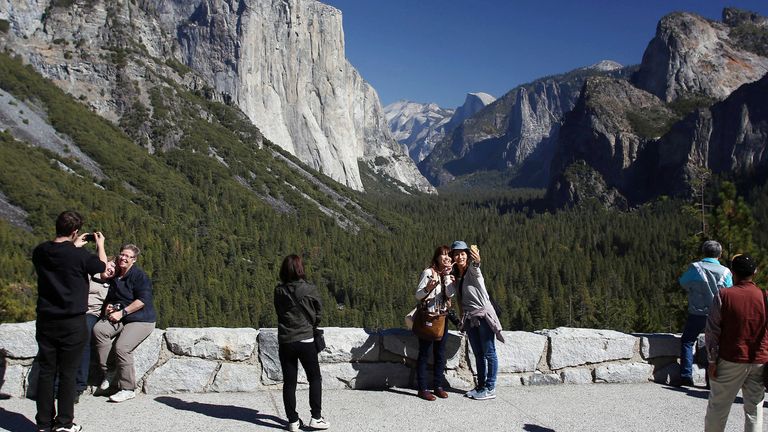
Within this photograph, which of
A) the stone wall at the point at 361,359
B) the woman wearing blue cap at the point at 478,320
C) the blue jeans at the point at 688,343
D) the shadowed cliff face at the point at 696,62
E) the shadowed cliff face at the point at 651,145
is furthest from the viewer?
the shadowed cliff face at the point at 696,62

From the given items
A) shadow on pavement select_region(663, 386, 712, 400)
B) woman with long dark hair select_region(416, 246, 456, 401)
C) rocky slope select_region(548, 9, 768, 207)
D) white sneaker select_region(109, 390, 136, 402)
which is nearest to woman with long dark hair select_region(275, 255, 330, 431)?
woman with long dark hair select_region(416, 246, 456, 401)

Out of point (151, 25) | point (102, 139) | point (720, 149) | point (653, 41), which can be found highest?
point (653, 41)

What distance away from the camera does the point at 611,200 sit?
175m

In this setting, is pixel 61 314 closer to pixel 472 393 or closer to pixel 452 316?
pixel 452 316

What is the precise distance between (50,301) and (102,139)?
10361 cm

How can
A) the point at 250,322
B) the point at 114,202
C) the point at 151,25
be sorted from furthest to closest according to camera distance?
1. the point at 151,25
2. the point at 114,202
3. the point at 250,322

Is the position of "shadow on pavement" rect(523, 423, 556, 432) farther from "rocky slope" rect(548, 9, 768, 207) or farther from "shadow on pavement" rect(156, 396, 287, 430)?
"rocky slope" rect(548, 9, 768, 207)

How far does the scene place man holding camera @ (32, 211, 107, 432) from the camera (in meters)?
5.99

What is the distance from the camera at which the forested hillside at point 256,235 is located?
6394cm

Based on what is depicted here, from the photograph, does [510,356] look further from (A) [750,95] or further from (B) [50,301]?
(A) [750,95]

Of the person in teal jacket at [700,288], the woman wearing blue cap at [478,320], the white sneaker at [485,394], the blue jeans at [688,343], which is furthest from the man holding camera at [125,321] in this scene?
the blue jeans at [688,343]

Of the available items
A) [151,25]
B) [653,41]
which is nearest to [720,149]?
[653,41]

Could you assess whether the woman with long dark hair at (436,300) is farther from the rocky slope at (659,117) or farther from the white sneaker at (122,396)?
the rocky slope at (659,117)

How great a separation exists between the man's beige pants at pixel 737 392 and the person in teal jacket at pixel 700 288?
266 cm
